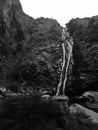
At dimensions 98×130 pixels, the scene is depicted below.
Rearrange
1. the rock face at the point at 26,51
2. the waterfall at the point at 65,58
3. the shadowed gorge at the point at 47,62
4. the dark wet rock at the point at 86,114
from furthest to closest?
the rock face at the point at 26,51 < the waterfall at the point at 65,58 < the shadowed gorge at the point at 47,62 < the dark wet rock at the point at 86,114

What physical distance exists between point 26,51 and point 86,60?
94.0 ft

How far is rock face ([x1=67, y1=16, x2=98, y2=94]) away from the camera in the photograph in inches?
2061

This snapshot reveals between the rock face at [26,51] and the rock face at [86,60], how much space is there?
6.21 m

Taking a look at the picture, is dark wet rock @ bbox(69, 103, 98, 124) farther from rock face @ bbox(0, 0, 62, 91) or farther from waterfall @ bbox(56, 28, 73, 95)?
rock face @ bbox(0, 0, 62, 91)

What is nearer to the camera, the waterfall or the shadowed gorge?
the shadowed gorge

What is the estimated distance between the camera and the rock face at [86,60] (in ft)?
172

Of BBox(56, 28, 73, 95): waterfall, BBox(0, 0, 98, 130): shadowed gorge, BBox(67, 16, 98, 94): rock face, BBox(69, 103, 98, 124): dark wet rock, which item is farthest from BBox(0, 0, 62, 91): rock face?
BBox(69, 103, 98, 124): dark wet rock

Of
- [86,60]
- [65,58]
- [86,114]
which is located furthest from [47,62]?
[86,114]

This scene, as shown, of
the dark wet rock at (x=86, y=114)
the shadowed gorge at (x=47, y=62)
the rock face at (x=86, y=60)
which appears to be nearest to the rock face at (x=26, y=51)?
the shadowed gorge at (x=47, y=62)

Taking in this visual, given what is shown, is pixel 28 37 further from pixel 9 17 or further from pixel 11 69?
pixel 11 69

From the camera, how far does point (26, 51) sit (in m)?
77.7

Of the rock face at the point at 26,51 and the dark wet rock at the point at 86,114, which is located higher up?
the rock face at the point at 26,51

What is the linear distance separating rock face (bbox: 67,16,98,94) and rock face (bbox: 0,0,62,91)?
621 cm

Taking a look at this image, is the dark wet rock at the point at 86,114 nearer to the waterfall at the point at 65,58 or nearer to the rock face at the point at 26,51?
the waterfall at the point at 65,58
